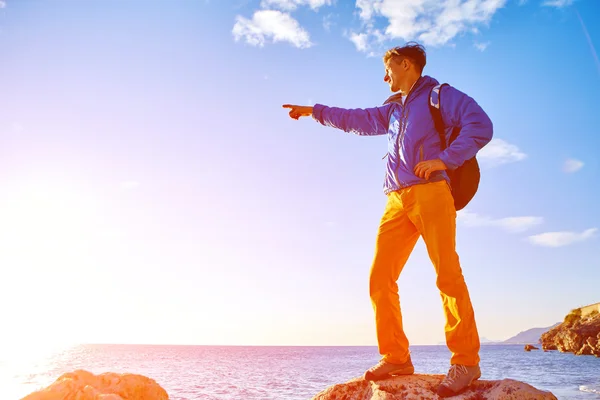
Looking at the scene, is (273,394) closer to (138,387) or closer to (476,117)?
(138,387)

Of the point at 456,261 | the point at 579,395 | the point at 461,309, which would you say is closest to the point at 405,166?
the point at 456,261

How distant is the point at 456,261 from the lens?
3791 mm

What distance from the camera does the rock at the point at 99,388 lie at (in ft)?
19.1

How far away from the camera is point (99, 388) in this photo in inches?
250

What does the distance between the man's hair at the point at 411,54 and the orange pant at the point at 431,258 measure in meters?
1.32

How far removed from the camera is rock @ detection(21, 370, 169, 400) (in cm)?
583

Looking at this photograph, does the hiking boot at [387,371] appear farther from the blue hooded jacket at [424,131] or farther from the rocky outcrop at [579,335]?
the rocky outcrop at [579,335]

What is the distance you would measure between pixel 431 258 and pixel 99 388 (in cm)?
526

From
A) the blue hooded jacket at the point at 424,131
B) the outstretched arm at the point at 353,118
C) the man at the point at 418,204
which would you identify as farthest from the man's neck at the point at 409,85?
the outstretched arm at the point at 353,118

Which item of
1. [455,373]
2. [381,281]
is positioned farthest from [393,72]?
[455,373]

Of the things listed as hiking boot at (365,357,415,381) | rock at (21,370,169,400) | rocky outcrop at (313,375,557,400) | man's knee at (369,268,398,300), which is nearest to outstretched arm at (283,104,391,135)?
man's knee at (369,268,398,300)

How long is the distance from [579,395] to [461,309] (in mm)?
15603

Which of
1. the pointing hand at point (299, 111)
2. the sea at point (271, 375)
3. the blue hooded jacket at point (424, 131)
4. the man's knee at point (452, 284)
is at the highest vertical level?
the pointing hand at point (299, 111)

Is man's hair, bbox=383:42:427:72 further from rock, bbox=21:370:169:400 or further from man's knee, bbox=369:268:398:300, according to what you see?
rock, bbox=21:370:169:400
